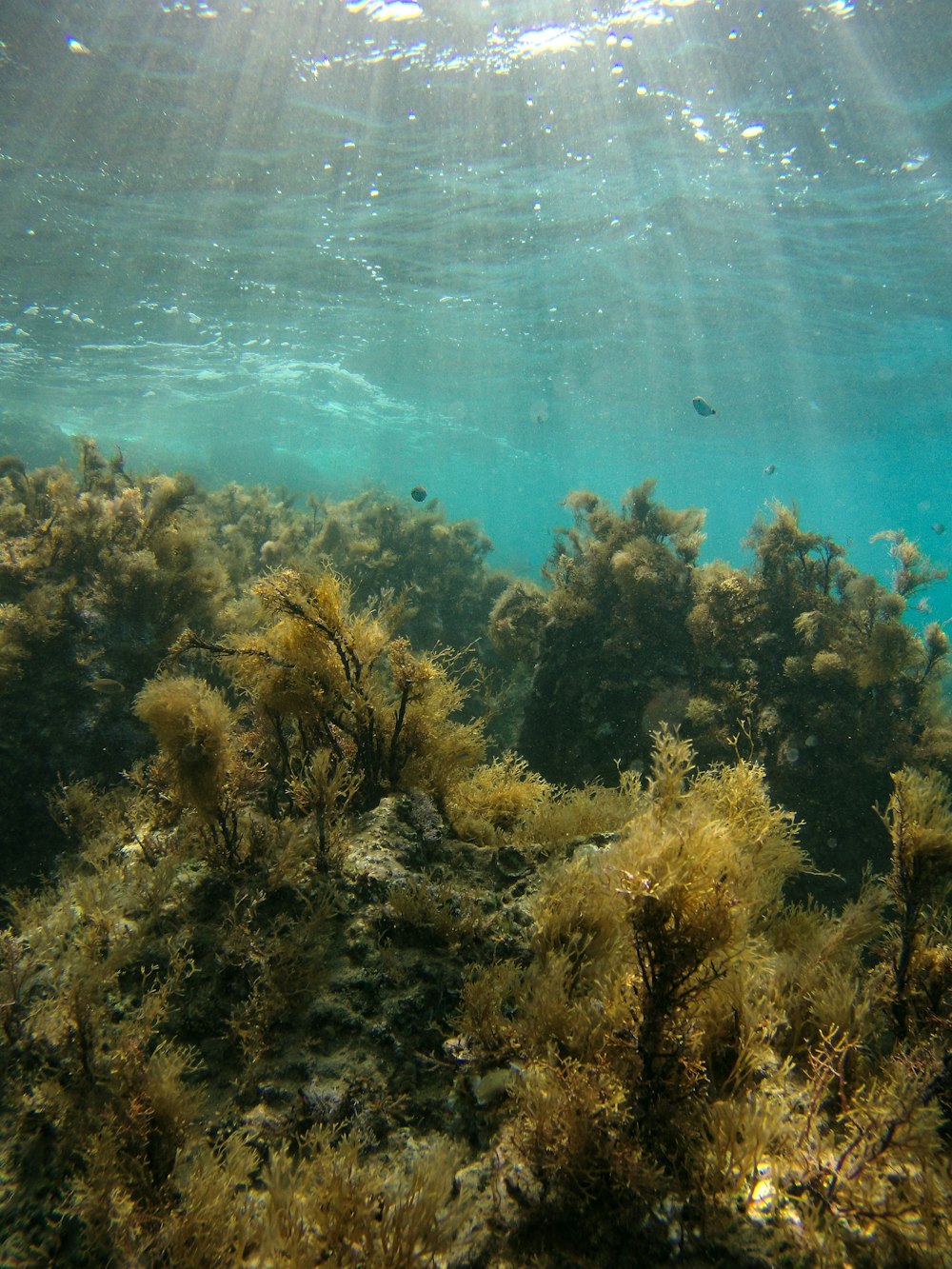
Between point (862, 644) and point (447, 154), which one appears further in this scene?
point (447, 154)

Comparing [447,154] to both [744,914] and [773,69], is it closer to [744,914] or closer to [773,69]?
[773,69]

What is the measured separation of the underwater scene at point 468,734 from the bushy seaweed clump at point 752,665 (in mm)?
56

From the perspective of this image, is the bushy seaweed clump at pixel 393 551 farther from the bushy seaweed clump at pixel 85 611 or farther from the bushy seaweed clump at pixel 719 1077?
the bushy seaweed clump at pixel 719 1077

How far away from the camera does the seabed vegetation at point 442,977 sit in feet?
6.73

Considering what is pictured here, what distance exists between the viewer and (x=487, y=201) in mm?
15016

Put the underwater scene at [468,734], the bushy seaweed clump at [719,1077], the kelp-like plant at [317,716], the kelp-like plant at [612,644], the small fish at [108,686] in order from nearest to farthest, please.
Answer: the bushy seaweed clump at [719,1077]
the underwater scene at [468,734]
the kelp-like plant at [317,716]
the small fish at [108,686]
the kelp-like plant at [612,644]

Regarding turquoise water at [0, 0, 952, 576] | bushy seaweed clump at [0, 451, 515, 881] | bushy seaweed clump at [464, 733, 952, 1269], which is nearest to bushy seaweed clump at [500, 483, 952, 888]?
bushy seaweed clump at [0, 451, 515, 881]

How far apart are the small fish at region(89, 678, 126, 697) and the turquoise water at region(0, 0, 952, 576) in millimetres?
10526

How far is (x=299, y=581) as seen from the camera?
4.12 m

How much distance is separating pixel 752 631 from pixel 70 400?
43.9 m

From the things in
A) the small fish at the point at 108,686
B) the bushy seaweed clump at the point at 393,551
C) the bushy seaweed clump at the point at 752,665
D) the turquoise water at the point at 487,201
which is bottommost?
the bushy seaweed clump at the point at 393,551

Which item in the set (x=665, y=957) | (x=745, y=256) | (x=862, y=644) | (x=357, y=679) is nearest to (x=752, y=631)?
(x=862, y=644)

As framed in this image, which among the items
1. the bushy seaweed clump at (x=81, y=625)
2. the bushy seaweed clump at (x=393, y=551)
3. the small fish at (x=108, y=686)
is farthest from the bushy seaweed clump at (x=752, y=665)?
the small fish at (x=108, y=686)

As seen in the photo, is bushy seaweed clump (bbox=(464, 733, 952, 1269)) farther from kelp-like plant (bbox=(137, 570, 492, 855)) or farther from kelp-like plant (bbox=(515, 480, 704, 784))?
kelp-like plant (bbox=(515, 480, 704, 784))
